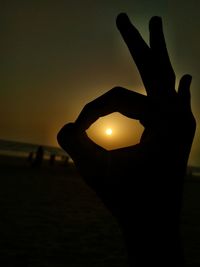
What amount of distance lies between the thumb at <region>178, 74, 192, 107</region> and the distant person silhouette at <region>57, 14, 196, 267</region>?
0.13 feet

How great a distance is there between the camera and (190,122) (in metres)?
1.43

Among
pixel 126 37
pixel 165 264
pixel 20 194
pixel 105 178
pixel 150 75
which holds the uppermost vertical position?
pixel 126 37

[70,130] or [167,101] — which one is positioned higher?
[167,101]

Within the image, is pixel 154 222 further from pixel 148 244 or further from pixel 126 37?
pixel 126 37

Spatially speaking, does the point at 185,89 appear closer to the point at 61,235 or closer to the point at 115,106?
the point at 115,106

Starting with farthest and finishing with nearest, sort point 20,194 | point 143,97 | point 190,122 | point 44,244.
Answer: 1. point 20,194
2. point 44,244
3. point 190,122
4. point 143,97

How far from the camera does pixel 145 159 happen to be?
4.48 ft

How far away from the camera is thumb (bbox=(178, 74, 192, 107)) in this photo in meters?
1.51

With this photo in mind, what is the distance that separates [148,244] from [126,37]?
0.90 metres

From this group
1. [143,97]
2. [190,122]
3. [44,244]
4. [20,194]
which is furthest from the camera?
[20,194]

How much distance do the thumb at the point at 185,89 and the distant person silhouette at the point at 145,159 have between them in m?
0.04

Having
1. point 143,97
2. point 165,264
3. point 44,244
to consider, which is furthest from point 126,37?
point 44,244

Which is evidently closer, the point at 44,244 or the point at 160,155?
the point at 160,155

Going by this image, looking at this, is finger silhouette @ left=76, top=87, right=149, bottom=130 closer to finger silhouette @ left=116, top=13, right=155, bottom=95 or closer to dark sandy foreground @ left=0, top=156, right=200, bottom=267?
finger silhouette @ left=116, top=13, right=155, bottom=95
